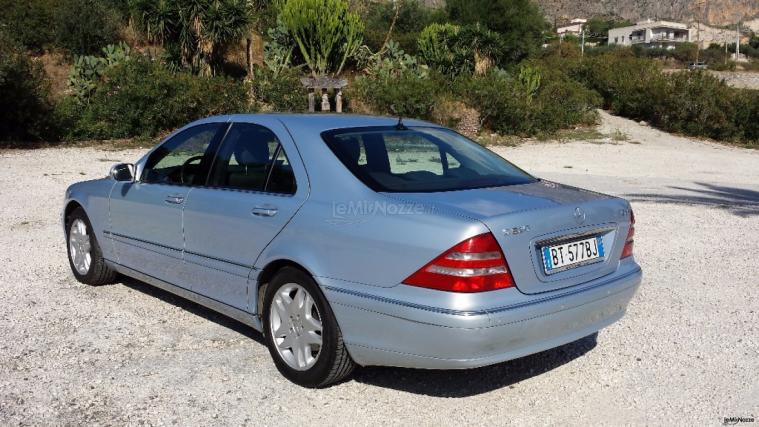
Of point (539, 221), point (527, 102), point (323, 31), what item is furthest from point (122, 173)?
point (323, 31)

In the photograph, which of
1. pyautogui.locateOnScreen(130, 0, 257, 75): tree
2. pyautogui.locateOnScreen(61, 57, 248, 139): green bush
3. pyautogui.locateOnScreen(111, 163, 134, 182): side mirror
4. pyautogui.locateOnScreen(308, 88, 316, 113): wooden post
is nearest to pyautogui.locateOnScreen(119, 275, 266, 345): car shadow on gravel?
pyautogui.locateOnScreen(111, 163, 134, 182): side mirror

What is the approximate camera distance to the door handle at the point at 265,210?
3848 millimetres

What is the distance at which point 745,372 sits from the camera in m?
4.08

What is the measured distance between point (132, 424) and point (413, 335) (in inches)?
55.2

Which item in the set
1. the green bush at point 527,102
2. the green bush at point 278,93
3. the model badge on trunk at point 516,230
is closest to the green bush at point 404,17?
the green bush at point 527,102

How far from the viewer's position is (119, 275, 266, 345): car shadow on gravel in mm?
4689

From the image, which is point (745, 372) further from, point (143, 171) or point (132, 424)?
point (143, 171)

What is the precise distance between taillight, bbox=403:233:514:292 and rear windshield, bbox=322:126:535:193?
0.56 m

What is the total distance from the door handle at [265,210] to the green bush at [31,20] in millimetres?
26536

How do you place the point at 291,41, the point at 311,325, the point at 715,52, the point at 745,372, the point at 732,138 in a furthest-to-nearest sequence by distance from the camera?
the point at 715,52, the point at 291,41, the point at 732,138, the point at 745,372, the point at 311,325

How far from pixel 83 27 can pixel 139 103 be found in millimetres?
9020

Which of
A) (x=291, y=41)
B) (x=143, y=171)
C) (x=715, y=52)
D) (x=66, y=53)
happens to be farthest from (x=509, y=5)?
(x=715, y=52)

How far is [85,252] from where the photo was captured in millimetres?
5809

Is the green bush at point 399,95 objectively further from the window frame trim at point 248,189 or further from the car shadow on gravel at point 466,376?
the car shadow on gravel at point 466,376
